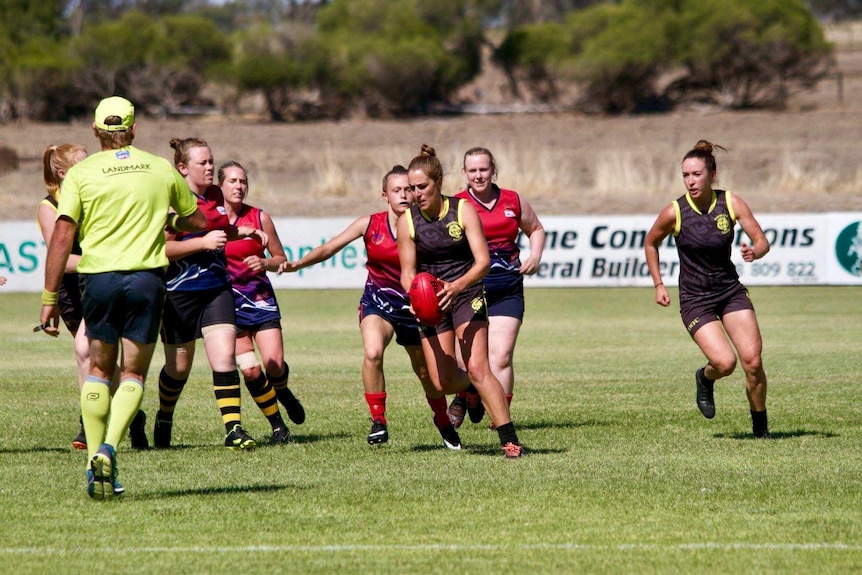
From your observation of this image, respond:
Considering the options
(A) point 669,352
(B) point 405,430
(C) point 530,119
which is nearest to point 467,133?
(C) point 530,119

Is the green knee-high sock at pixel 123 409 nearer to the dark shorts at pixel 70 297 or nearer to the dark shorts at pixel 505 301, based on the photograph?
the dark shorts at pixel 70 297

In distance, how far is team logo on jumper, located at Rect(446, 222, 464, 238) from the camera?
25.2 ft

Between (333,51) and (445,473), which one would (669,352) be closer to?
(445,473)

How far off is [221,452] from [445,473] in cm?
156

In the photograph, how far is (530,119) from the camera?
148ft

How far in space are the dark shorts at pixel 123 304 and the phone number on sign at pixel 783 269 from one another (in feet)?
54.9

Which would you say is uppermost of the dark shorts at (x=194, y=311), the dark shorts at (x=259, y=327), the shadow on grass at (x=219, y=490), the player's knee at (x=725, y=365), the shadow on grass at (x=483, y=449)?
the dark shorts at (x=194, y=311)

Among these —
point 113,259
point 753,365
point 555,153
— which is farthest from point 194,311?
point 555,153

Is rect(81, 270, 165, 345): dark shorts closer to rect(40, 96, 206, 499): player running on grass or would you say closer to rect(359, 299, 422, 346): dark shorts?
rect(40, 96, 206, 499): player running on grass

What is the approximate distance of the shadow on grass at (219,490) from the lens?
672cm

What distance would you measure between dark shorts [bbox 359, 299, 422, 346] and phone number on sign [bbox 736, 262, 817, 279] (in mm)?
14232

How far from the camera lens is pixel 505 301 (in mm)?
9141

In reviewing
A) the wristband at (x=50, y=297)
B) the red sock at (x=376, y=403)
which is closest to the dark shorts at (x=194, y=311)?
the red sock at (x=376, y=403)

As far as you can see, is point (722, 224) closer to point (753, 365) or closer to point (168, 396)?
point (753, 365)
